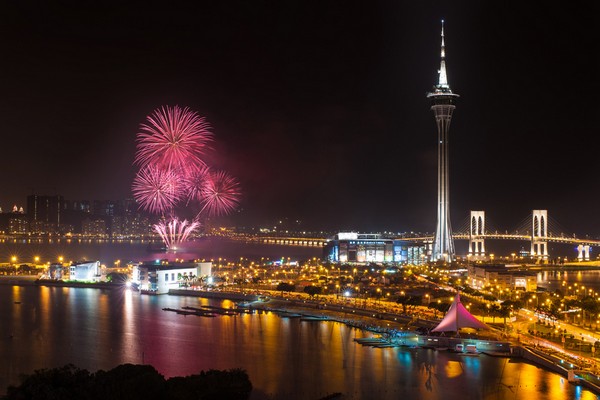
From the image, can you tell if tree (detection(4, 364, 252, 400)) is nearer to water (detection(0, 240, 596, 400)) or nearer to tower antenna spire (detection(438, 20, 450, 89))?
water (detection(0, 240, 596, 400))

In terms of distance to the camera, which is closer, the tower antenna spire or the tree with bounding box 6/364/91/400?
the tree with bounding box 6/364/91/400

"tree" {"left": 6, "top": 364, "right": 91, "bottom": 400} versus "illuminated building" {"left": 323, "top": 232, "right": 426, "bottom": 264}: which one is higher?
"illuminated building" {"left": 323, "top": 232, "right": 426, "bottom": 264}

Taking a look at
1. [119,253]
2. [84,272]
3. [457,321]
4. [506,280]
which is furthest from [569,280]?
[119,253]

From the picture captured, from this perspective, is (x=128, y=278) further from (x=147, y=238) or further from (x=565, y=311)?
(x=147, y=238)

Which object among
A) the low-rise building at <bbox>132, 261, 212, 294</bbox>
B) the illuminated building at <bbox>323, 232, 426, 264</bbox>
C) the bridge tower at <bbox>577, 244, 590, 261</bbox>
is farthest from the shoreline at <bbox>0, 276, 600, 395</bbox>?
the bridge tower at <bbox>577, 244, 590, 261</bbox>

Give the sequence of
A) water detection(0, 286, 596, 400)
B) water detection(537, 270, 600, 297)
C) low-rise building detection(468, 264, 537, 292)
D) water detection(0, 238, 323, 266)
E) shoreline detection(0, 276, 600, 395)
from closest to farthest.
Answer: water detection(0, 286, 596, 400), shoreline detection(0, 276, 600, 395), low-rise building detection(468, 264, 537, 292), water detection(537, 270, 600, 297), water detection(0, 238, 323, 266)

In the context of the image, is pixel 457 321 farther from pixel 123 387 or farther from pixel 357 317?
pixel 123 387
